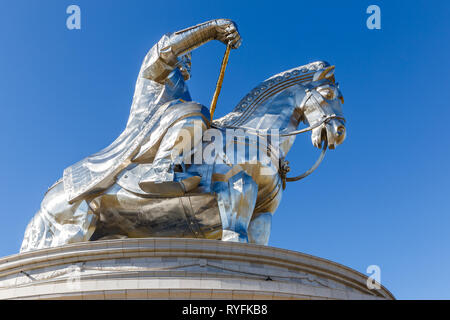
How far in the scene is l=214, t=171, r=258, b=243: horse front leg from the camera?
10.1m

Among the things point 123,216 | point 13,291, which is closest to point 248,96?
point 123,216

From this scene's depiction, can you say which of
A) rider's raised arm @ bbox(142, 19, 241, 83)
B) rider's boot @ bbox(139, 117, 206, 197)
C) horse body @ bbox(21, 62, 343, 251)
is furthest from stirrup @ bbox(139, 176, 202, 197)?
rider's raised arm @ bbox(142, 19, 241, 83)

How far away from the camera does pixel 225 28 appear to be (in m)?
11.8

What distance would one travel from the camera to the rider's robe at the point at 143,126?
10906mm

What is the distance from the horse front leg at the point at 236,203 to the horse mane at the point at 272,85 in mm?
1583

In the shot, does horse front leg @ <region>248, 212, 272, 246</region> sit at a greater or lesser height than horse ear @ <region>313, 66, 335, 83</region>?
lesser

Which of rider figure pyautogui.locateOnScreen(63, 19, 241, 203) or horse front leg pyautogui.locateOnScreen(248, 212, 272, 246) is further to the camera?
horse front leg pyautogui.locateOnScreen(248, 212, 272, 246)

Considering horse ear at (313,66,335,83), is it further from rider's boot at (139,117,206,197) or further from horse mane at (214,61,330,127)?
rider's boot at (139,117,206,197)

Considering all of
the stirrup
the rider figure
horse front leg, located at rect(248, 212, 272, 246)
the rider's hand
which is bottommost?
horse front leg, located at rect(248, 212, 272, 246)

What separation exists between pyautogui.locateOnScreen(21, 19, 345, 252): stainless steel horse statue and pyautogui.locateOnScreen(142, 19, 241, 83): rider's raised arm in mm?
18

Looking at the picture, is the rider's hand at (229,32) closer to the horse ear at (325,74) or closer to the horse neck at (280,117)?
the horse neck at (280,117)

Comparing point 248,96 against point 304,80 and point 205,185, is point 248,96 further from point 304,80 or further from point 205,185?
point 205,185

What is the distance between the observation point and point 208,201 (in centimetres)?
1076

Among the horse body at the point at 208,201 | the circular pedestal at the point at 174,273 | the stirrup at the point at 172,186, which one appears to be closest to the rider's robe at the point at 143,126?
the horse body at the point at 208,201
